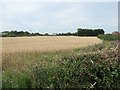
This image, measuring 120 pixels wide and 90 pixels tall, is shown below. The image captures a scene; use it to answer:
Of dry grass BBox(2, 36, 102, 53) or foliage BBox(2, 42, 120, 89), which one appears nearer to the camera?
foliage BBox(2, 42, 120, 89)

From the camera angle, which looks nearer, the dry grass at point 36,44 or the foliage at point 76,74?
the foliage at point 76,74

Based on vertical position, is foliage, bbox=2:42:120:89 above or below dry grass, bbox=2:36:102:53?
above

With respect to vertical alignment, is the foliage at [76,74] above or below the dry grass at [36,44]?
above

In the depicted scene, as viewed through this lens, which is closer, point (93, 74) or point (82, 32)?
point (93, 74)

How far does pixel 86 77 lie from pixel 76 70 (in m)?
0.28

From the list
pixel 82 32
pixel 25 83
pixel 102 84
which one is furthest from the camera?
pixel 82 32

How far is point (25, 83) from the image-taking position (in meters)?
7.29

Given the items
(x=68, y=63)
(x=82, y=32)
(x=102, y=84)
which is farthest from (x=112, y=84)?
(x=82, y=32)

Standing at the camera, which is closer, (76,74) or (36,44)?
(76,74)

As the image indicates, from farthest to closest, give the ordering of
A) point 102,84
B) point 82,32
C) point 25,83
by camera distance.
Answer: point 82,32, point 25,83, point 102,84

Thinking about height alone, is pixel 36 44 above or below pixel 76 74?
below

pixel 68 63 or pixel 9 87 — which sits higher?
pixel 68 63

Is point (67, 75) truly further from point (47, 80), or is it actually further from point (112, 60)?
point (112, 60)

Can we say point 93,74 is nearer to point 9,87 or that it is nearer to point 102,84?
point 102,84
